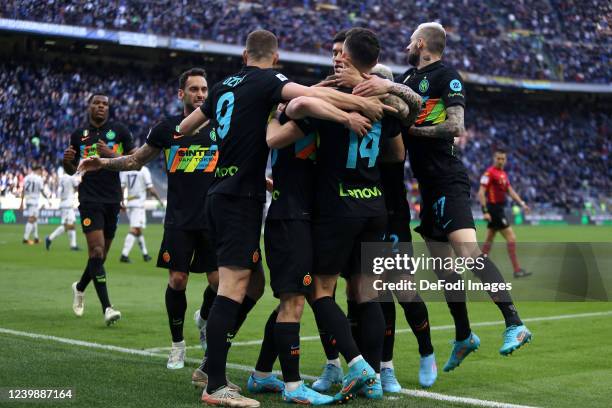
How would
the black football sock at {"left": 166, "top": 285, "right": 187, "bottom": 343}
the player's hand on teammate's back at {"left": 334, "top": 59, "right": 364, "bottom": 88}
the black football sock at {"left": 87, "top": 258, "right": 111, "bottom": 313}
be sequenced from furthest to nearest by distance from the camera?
the black football sock at {"left": 87, "top": 258, "right": 111, "bottom": 313} → the black football sock at {"left": 166, "top": 285, "right": 187, "bottom": 343} → the player's hand on teammate's back at {"left": 334, "top": 59, "right": 364, "bottom": 88}

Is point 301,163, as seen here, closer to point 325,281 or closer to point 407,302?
point 325,281

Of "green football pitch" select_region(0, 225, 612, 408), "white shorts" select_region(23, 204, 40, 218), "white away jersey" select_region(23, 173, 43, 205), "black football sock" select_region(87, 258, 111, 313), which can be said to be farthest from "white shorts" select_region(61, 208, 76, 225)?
"black football sock" select_region(87, 258, 111, 313)

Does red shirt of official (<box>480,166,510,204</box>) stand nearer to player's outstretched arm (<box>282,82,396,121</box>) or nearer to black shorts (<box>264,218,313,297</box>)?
player's outstretched arm (<box>282,82,396,121</box>)

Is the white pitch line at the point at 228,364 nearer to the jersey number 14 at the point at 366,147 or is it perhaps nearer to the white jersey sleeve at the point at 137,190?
the jersey number 14 at the point at 366,147

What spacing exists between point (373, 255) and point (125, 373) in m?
2.17

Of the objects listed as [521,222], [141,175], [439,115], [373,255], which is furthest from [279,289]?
[521,222]

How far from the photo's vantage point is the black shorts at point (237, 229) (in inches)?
227

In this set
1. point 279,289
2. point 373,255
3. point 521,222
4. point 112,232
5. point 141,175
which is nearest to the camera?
point 279,289

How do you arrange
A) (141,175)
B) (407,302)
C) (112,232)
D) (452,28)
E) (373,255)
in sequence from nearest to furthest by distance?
(373,255) → (407,302) → (112,232) → (141,175) → (452,28)

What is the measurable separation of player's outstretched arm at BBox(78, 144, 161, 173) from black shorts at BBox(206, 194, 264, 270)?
1169 millimetres

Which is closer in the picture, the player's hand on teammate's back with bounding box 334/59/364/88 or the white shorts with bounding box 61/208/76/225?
the player's hand on teammate's back with bounding box 334/59/364/88

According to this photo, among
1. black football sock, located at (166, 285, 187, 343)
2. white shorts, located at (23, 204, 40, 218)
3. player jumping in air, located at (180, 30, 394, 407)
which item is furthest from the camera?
white shorts, located at (23, 204, 40, 218)

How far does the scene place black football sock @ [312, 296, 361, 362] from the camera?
5.63 metres

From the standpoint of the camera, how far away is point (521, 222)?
152ft
